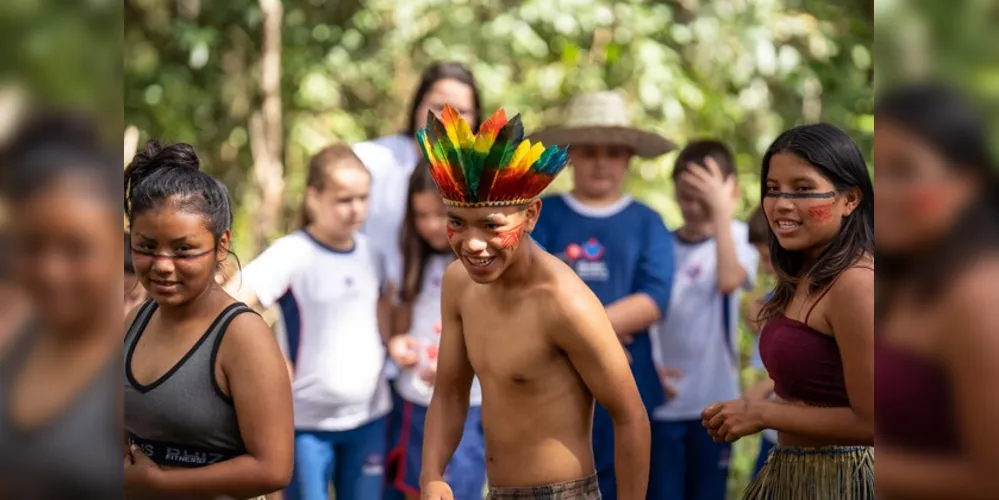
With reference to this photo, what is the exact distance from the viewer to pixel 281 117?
29.7ft

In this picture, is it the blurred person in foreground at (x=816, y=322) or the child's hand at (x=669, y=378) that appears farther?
the child's hand at (x=669, y=378)

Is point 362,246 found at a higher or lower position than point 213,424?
higher

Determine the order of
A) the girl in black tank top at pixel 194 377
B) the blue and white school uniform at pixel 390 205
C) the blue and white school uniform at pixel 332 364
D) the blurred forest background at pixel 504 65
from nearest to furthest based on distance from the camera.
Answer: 1. the girl in black tank top at pixel 194 377
2. the blue and white school uniform at pixel 332 364
3. the blue and white school uniform at pixel 390 205
4. the blurred forest background at pixel 504 65

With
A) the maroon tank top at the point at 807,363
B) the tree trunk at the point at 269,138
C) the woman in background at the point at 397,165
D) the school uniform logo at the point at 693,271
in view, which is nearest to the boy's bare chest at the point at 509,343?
the maroon tank top at the point at 807,363

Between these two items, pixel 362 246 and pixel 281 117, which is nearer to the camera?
pixel 362 246

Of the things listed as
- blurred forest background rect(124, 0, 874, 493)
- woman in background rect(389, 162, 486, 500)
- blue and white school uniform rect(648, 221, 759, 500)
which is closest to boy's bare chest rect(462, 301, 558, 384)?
woman in background rect(389, 162, 486, 500)

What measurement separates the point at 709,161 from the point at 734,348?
0.90 m

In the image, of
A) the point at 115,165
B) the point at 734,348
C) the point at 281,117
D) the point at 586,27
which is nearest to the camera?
the point at 115,165

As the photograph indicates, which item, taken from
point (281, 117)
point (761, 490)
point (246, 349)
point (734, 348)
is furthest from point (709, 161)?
point (281, 117)

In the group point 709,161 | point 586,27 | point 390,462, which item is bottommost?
point 390,462

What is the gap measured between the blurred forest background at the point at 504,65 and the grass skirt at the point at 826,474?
197 inches

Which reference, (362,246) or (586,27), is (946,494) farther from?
(586,27)

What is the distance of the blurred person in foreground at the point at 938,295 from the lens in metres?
0.86

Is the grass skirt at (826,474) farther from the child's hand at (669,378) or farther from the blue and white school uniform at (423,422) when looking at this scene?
the child's hand at (669,378)
